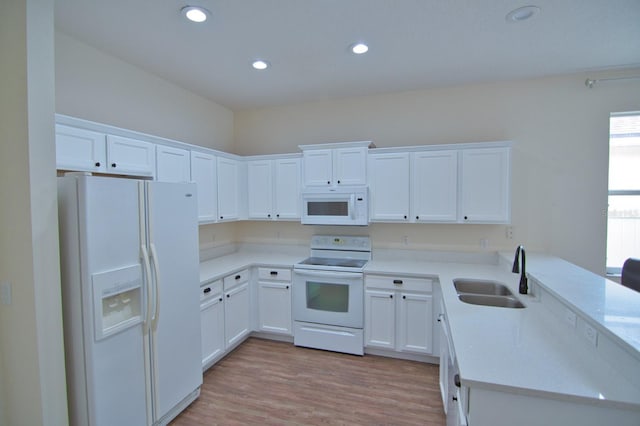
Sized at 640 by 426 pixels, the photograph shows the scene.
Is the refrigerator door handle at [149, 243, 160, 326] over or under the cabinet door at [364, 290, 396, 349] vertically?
over

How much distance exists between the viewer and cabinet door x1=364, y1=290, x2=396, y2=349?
3.05 m

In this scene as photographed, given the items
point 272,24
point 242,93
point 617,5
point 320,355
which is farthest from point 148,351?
point 617,5

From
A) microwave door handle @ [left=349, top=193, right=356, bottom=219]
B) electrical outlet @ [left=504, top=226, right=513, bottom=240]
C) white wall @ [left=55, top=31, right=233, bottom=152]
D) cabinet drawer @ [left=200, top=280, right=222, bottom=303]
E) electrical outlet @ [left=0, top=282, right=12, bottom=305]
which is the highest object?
white wall @ [left=55, top=31, right=233, bottom=152]

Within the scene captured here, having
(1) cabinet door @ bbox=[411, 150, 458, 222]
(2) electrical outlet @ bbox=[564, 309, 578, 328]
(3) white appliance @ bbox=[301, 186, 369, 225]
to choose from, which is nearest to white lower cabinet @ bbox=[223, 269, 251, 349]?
(3) white appliance @ bbox=[301, 186, 369, 225]

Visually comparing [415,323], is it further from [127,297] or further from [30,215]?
[30,215]

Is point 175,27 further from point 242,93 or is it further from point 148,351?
point 148,351

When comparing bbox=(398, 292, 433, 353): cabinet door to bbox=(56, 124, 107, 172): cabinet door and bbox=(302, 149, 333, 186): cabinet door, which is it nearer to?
bbox=(302, 149, 333, 186): cabinet door

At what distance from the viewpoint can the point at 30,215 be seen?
1597 mm

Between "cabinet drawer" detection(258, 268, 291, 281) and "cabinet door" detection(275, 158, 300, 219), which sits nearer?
"cabinet drawer" detection(258, 268, 291, 281)

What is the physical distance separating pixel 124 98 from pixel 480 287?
3.63 metres

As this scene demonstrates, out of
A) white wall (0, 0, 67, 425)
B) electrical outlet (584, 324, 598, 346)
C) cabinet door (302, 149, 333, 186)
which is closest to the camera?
electrical outlet (584, 324, 598, 346)

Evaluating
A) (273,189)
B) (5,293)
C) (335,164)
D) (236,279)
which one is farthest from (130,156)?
(335,164)

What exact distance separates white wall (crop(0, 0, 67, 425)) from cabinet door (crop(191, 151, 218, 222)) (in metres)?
1.40

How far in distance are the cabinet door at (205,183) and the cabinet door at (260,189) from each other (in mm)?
562
